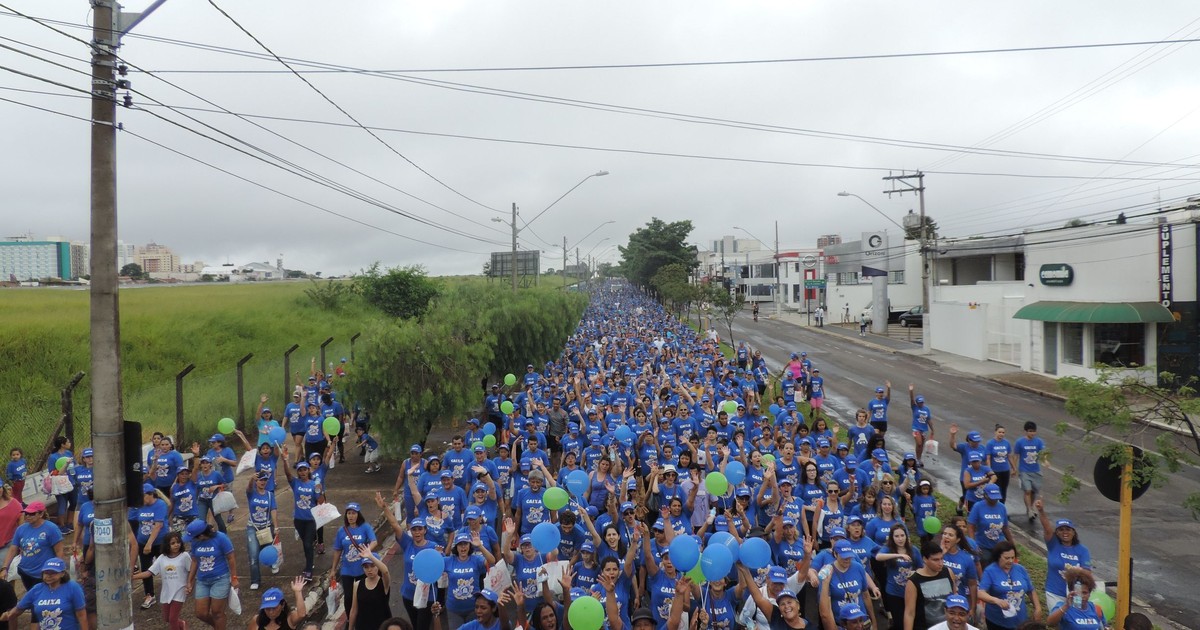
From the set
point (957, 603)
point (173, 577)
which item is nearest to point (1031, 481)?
point (957, 603)

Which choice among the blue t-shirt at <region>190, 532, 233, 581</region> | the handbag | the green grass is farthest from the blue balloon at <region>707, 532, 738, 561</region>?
the green grass

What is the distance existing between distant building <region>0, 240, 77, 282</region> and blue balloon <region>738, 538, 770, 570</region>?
254 ft

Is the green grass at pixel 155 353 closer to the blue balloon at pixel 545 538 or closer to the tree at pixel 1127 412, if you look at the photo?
the blue balloon at pixel 545 538

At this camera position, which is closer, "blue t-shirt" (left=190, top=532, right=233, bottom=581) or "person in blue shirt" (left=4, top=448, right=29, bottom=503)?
"blue t-shirt" (left=190, top=532, right=233, bottom=581)

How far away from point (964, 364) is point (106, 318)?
30.0 meters

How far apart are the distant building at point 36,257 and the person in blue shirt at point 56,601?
2914 inches

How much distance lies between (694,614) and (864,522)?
2.27 m

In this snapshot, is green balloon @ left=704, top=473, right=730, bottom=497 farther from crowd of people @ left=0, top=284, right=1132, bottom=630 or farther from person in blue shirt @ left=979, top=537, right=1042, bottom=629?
person in blue shirt @ left=979, top=537, right=1042, bottom=629

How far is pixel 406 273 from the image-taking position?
34000mm

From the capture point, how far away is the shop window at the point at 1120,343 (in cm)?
2233

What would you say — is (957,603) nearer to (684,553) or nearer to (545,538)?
(684,553)

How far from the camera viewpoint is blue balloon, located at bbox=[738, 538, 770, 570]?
525 cm

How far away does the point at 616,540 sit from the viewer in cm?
610

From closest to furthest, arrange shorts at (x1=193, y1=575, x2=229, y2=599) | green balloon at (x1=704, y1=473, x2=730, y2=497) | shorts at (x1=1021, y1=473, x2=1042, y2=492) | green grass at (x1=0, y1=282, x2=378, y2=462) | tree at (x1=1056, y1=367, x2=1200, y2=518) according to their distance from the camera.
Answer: tree at (x1=1056, y1=367, x2=1200, y2=518) < shorts at (x1=193, y1=575, x2=229, y2=599) < green balloon at (x1=704, y1=473, x2=730, y2=497) < shorts at (x1=1021, y1=473, x2=1042, y2=492) < green grass at (x1=0, y1=282, x2=378, y2=462)
